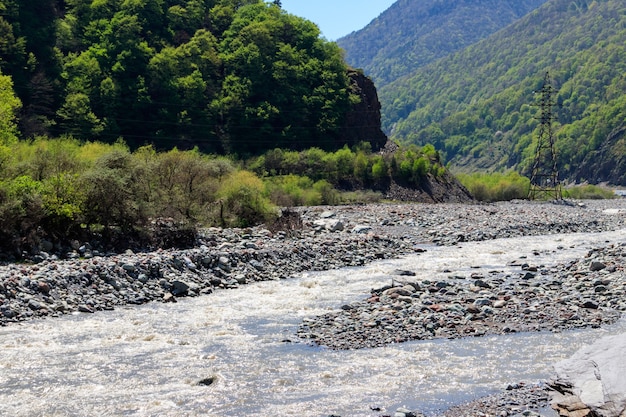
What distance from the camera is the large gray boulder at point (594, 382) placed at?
37.2 feet

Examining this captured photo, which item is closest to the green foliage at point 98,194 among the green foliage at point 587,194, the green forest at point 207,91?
the green forest at point 207,91

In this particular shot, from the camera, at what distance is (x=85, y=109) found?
8450 centimetres

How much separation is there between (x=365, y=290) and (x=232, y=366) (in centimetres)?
1058

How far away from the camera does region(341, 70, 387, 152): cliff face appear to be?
334ft

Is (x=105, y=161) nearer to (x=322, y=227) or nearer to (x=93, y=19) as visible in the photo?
(x=322, y=227)

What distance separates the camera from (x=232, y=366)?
53.5ft

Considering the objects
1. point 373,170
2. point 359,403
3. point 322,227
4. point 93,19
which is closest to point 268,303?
point 359,403

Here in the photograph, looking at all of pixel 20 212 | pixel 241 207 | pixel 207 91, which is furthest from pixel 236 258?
pixel 207 91

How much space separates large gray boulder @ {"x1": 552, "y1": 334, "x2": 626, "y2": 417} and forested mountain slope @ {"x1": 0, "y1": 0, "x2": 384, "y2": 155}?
74982 millimetres

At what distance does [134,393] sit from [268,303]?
996 centimetres

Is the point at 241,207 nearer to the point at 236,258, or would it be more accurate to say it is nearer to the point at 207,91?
the point at 236,258

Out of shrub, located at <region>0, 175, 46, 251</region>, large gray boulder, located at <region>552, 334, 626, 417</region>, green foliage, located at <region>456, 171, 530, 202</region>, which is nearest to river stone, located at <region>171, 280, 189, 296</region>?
shrub, located at <region>0, 175, 46, 251</region>

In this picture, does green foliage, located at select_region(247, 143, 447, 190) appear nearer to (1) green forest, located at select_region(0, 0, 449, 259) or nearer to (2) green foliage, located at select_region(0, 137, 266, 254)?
(1) green forest, located at select_region(0, 0, 449, 259)

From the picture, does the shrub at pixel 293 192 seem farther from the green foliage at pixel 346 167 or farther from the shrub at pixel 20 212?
the shrub at pixel 20 212
